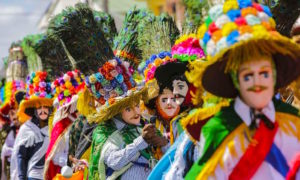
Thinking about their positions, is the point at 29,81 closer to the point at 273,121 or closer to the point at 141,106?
the point at 141,106

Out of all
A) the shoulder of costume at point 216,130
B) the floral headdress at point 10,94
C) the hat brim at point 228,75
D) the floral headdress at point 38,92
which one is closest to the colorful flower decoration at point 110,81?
the hat brim at point 228,75

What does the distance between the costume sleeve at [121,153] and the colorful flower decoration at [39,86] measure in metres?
4.00

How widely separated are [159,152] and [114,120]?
1.84ft

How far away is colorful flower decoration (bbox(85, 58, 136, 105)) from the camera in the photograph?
27.2 feet

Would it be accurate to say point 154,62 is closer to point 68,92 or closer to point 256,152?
point 68,92

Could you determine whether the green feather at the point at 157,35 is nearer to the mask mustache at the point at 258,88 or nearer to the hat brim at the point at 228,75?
the hat brim at the point at 228,75

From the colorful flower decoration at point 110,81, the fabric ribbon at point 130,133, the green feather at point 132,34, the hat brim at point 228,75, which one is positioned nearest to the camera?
the hat brim at point 228,75

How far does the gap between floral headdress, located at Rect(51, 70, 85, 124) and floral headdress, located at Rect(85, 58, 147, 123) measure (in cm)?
207

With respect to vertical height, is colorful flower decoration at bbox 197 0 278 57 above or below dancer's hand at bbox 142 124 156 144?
above

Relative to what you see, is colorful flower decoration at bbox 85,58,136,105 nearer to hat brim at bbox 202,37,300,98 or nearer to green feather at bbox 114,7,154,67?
green feather at bbox 114,7,154,67

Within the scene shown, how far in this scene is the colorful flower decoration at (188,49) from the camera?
806cm

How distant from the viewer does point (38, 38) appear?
44.1 feet

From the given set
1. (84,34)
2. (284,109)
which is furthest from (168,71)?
(284,109)

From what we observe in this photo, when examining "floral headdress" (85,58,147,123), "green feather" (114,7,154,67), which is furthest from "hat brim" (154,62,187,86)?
"green feather" (114,7,154,67)
